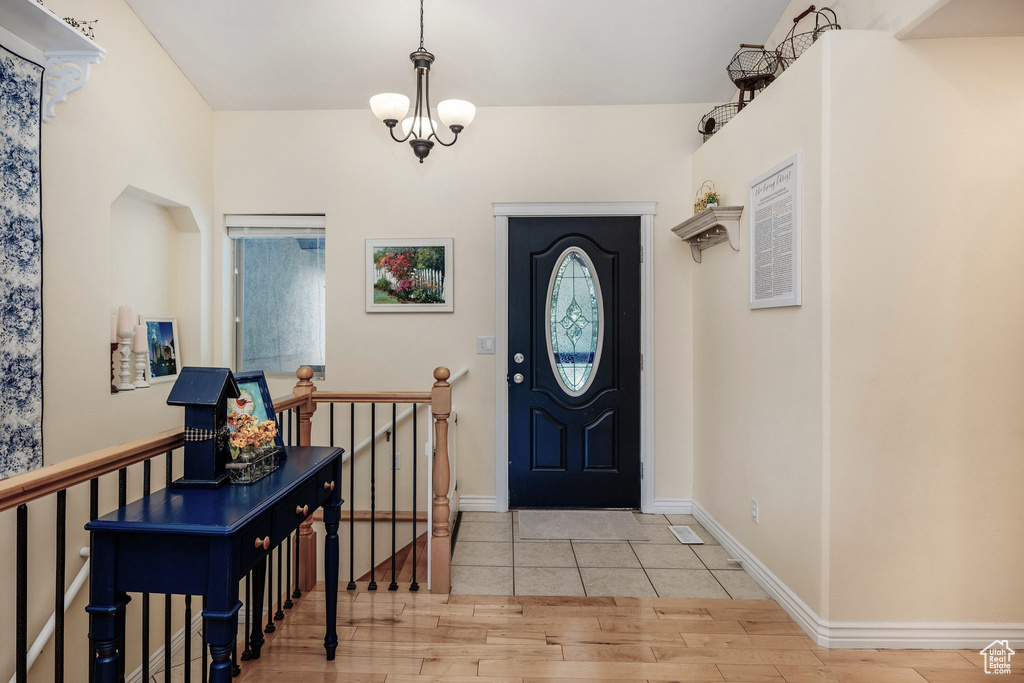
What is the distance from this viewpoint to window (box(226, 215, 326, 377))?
3928mm

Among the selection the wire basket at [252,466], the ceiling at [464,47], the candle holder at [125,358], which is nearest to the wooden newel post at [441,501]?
the wire basket at [252,466]

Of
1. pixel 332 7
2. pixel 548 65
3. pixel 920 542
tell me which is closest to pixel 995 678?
pixel 920 542

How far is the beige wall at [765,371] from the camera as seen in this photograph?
7.45 ft

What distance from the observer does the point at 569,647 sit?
2160 millimetres

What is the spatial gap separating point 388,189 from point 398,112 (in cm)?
122

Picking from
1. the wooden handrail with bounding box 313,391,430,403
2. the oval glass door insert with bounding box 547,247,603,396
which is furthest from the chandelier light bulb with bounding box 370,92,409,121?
the oval glass door insert with bounding box 547,247,603,396

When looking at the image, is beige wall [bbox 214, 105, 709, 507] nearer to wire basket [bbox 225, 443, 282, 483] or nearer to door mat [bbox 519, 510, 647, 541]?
door mat [bbox 519, 510, 647, 541]

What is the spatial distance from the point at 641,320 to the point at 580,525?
1395mm

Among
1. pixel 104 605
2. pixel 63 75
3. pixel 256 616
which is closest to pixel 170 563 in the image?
pixel 104 605

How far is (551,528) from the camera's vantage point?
342cm

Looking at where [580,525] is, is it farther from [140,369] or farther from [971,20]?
[971,20]

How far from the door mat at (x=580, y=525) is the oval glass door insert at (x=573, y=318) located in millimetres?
812

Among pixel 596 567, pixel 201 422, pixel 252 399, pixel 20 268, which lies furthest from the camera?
pixel 596 567

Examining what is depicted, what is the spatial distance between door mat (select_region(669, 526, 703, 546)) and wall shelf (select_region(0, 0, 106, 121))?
3.77m
